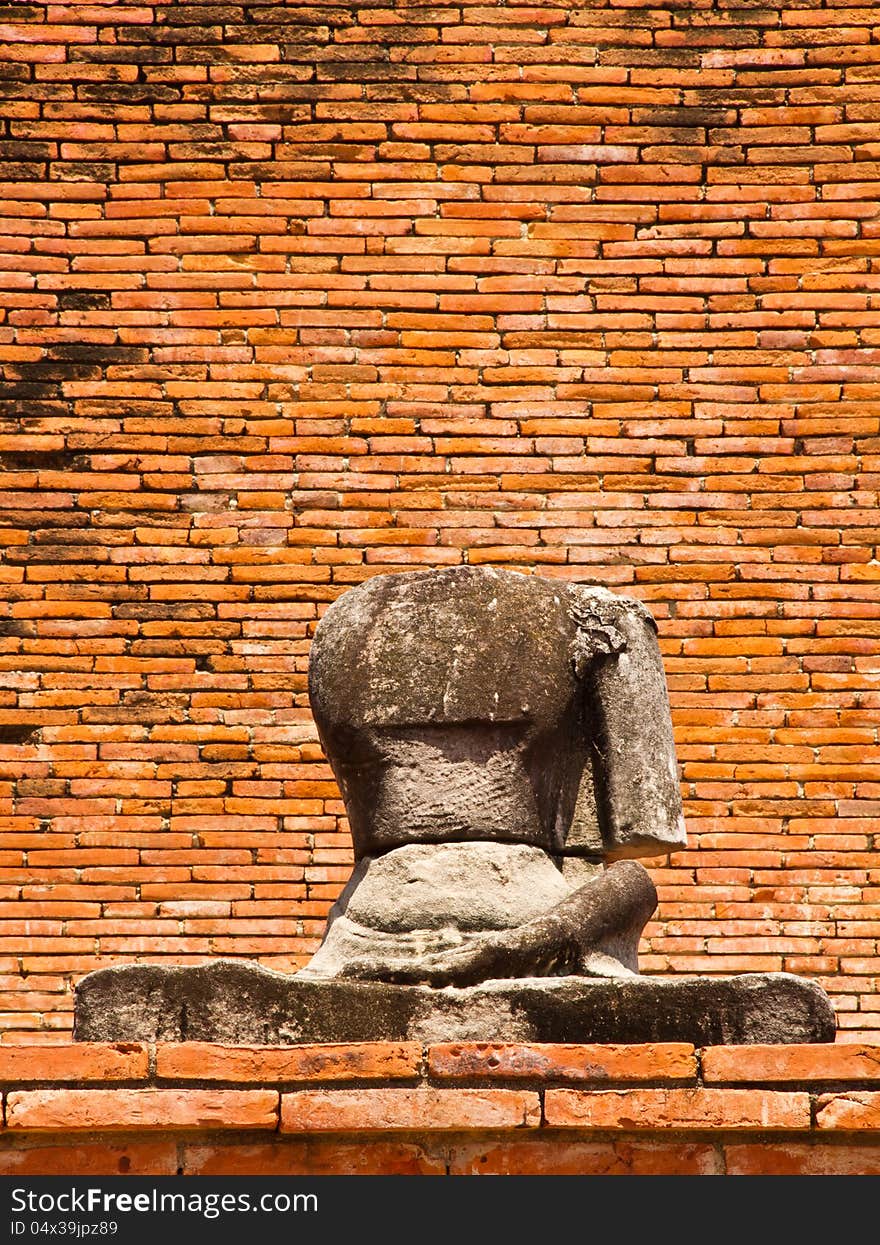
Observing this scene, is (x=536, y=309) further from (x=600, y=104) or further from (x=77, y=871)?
(x=77, y=871)

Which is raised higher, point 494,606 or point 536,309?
point 536,309

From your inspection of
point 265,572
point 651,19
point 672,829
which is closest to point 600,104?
point 651,19

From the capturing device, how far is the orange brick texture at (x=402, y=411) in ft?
26.8

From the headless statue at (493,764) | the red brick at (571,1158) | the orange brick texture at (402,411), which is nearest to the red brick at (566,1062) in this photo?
the red brick at (571,1158)

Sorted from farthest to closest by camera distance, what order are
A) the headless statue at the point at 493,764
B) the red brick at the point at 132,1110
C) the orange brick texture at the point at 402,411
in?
1. the orange brick texture at the point at 402,411
2. the headless statue at the point at 493,764
3. the red brick at the point at 132,1110

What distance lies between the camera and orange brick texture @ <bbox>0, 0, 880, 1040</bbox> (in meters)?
8.16

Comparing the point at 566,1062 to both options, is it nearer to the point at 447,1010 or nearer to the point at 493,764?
the point at 447,1010

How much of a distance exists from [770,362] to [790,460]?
419mm

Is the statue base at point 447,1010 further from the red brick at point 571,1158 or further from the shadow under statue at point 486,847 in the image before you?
the red brick at point 571,1158

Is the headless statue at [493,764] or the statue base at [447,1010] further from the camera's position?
the headless statue at [493,764]

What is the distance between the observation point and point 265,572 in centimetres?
844

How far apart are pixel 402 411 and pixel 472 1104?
4.75 m

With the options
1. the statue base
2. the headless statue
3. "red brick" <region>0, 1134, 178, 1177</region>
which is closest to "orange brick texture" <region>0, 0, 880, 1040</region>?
the headless statue

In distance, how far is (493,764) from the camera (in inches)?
200
